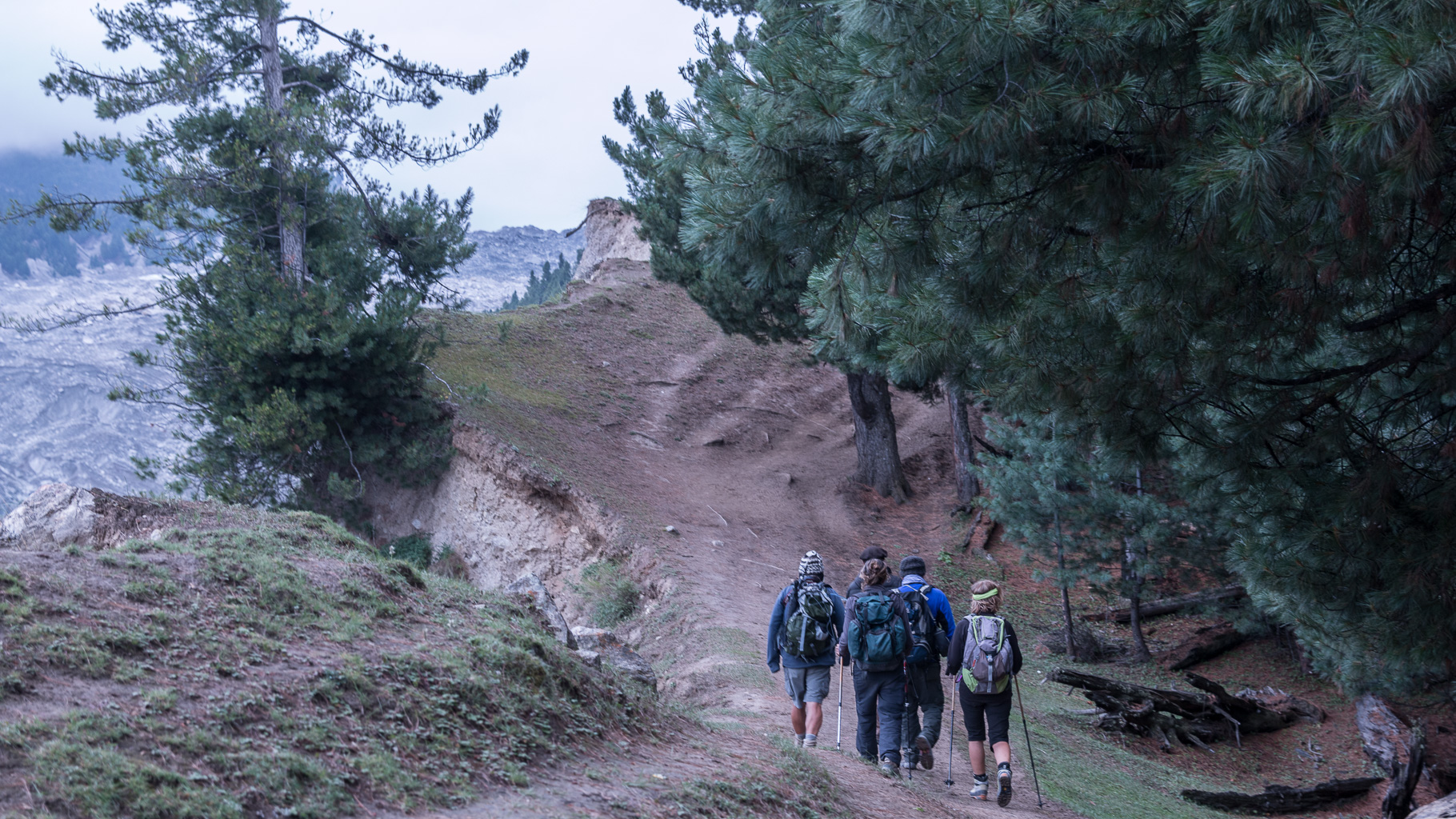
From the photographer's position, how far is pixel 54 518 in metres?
8.39

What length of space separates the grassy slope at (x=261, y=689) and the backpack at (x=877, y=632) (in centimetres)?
156

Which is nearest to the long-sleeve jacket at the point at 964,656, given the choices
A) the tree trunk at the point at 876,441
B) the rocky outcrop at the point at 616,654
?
the rocky outcrop at the point at 616,654

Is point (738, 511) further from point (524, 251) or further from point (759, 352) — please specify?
point (524, 251)

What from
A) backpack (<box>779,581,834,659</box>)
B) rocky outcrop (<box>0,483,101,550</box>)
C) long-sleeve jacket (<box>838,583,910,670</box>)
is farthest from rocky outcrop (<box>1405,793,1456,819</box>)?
rocky outcrop (<box>0,483,101,550</box>)

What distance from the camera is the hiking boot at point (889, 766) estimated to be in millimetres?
6613

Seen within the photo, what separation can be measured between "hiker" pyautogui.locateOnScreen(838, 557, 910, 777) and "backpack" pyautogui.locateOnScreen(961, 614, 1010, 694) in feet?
1.46

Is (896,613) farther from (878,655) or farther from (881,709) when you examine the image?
(881,709)

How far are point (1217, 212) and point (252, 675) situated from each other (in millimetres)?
5312

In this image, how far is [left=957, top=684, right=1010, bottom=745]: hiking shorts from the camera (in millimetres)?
6648

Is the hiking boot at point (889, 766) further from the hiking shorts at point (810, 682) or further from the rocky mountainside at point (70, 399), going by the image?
the rocky mountainside at point (70, 399)

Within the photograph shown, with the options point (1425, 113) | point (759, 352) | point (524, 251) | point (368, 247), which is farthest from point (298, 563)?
point (524, 251)

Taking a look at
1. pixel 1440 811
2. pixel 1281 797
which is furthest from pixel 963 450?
pixel 1440 811

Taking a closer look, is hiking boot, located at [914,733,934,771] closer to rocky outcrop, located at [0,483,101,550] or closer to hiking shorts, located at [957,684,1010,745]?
hiking shorts, located at [957,684,1010,745]

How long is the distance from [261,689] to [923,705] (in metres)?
4.68
